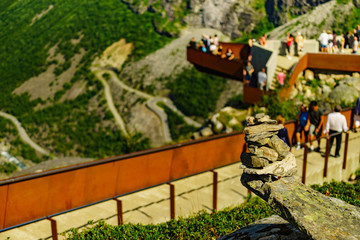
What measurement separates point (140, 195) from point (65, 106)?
2931 inches

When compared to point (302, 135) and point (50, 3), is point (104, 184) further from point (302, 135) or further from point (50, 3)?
point (50, 3)

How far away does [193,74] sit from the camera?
77000mm

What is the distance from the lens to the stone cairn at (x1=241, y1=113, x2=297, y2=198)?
18.8 ft

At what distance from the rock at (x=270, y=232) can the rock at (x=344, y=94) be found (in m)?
13.7

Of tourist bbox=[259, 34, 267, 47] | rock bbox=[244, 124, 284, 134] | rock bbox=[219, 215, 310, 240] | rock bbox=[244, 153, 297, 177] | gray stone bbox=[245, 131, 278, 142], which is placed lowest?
rock bbox=[219, 215, 310, 240]

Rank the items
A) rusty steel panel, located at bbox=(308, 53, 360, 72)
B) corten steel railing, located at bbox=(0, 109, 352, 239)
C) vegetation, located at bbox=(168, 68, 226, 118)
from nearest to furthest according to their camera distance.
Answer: corten steel railing, located at bbox=(0, 109, 352, 239)
rusty steel panel, located at bbox=(308, 53, 360, 72)
vegetation, located at bbox=(168, 68, 226, 118)

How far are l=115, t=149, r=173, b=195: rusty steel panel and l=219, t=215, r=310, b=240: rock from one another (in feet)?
11.3

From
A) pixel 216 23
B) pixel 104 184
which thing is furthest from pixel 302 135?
pixel 216 23

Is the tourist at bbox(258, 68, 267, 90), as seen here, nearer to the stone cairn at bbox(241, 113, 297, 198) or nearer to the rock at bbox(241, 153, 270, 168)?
the stone cairn at bbox(241, 113, 297, 198)

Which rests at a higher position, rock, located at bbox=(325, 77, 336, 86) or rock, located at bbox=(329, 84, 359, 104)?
rock, located at bbox=(325, 77, 336, 86)

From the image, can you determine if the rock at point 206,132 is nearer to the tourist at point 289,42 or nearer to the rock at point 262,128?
the tourist at point 289,42

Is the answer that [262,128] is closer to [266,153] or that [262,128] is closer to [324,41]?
[266,153]

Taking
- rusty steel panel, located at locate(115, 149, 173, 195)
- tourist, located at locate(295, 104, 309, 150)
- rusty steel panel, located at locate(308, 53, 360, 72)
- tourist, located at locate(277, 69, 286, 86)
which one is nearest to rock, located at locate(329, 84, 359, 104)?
rusty steel panel, located at locate(308, 53, 360, 72)

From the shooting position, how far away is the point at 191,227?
8250mm
